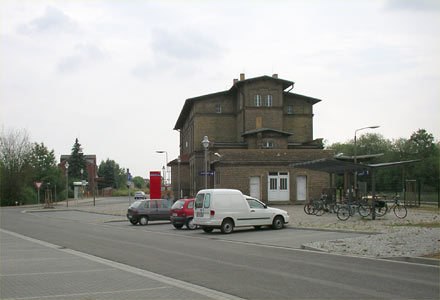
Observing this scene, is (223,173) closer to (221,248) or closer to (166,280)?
(221,248)

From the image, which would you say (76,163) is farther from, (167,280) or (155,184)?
(167,280)

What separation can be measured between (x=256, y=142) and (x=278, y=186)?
8.61 metres

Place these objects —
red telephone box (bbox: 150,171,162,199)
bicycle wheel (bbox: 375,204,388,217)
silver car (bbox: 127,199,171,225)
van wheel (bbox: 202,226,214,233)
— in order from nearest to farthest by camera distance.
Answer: van wheel (bbox: 202,226,214,233)
bicycle wheel (bbox: 375,204,388,217)
silver car (bbox: 127,199,171,225)
red telephone box (bbox: 150,171,162,199)

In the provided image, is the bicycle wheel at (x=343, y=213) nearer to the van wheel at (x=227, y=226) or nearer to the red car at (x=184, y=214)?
the van wheel at (x=227, y=226)

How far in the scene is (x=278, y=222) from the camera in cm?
2266

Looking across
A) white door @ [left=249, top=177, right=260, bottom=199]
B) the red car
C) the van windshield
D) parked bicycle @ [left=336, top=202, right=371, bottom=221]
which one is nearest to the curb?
the van windshield

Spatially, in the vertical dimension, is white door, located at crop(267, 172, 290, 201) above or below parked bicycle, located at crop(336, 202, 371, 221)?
above

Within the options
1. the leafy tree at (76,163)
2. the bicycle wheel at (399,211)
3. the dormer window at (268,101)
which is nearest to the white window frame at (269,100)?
the dormer window at (268,101)

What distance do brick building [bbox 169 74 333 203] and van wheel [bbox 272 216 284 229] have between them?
67.6 ft

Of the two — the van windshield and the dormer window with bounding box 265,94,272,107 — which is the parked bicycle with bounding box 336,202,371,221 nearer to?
the van windshield

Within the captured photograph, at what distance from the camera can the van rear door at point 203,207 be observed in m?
21.5

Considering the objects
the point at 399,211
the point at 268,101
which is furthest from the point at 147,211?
the point at 268,101

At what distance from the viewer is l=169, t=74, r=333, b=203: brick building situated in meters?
44.1

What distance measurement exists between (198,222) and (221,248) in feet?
21.1
